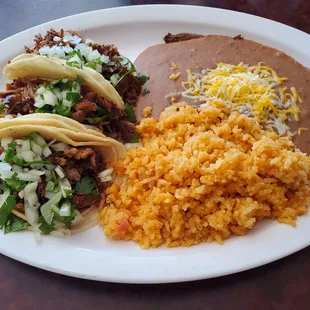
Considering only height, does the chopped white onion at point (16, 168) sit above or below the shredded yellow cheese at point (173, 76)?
below

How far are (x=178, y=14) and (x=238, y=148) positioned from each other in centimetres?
115

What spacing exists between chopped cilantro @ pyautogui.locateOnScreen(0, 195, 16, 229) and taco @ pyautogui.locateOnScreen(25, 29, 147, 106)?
77cm

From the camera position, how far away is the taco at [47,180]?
1849 mm

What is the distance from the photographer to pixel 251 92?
2188 millimetres

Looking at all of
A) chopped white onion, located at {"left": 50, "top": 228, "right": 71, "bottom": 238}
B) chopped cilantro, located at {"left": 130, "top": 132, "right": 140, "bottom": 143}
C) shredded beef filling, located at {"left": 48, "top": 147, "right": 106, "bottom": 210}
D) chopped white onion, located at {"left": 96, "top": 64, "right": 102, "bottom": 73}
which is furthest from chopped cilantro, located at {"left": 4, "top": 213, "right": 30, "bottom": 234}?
chopped white onion, located at {"left": 96, "top": 64, "right": 102, "bottom": 73}

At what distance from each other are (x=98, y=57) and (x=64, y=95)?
1.18ft

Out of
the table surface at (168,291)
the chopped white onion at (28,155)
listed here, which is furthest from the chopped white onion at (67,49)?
the table surface at (168,291)

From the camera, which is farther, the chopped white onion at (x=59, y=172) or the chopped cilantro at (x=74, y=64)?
the chopped cilantro at (x=74, y=64)

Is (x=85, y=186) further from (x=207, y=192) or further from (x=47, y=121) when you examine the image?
(x=207, y=192)

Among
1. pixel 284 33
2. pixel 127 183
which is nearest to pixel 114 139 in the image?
pixel 127 183

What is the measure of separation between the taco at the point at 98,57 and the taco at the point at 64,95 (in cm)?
15

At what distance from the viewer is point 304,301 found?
1.73 metres

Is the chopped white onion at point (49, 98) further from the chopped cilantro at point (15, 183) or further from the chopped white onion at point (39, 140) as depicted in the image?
the chopped cilantro at point (15, 183)

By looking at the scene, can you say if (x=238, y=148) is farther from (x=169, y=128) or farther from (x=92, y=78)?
(x=92, y=78)
